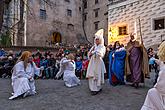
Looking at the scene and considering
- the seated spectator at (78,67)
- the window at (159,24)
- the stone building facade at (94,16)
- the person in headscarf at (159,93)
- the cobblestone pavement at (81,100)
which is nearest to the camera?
the person in headscarf at (159,93)

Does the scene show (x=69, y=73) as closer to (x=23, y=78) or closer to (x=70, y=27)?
(x=23, y=78)

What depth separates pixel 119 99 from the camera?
818 cm

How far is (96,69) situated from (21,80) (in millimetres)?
2530

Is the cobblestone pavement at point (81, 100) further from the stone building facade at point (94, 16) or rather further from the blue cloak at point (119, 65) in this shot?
the stone building facade at point (94, 16)

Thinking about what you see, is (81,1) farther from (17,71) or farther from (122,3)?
(17,71)

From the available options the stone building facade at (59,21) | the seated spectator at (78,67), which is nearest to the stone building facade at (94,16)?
the stone building facade at (59,21)

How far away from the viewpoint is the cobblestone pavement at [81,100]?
7512mm

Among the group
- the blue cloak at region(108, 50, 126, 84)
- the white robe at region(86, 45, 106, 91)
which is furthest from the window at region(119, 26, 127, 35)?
the white robe at region(86, 45, 106, 91)

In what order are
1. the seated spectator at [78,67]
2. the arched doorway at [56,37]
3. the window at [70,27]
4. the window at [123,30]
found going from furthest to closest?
the window at [70,27], the arched doorway at [56,37], the window at [123,30], the seated spectator at [78,67]

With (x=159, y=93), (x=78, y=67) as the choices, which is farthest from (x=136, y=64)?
(x=78, y=67)

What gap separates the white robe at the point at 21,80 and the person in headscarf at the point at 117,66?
2970 mm

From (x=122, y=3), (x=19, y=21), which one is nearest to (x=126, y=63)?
(x=122, y=3)

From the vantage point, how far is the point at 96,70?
9312mm

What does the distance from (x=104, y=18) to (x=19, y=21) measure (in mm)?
13180
